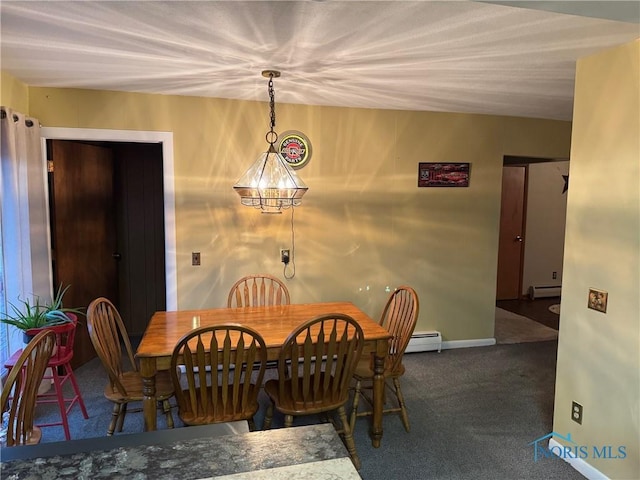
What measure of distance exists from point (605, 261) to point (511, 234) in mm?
4116

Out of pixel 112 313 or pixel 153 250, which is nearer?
pixel 112 313

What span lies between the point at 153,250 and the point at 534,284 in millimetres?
5197

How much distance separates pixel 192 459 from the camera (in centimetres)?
94

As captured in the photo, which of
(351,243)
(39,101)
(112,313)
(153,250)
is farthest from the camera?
(153,250)

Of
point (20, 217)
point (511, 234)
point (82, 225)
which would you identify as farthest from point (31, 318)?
point (511, 234)

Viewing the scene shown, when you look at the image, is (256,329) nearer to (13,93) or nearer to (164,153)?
(164,153)

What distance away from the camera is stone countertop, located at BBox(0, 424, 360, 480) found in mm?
887

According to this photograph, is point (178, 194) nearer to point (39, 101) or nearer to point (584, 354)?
point (39, 101)

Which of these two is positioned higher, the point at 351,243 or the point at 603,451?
the point at 351,243

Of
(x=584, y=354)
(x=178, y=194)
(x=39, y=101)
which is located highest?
(x=39, y=101)

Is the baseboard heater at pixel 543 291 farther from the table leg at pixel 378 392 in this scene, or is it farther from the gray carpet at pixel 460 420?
the table leg at pixel 378 392

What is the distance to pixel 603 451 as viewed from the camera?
222cm

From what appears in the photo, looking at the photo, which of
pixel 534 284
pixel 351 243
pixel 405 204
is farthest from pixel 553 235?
pixel 351 243

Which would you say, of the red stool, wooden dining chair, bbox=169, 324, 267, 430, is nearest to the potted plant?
the red stool
